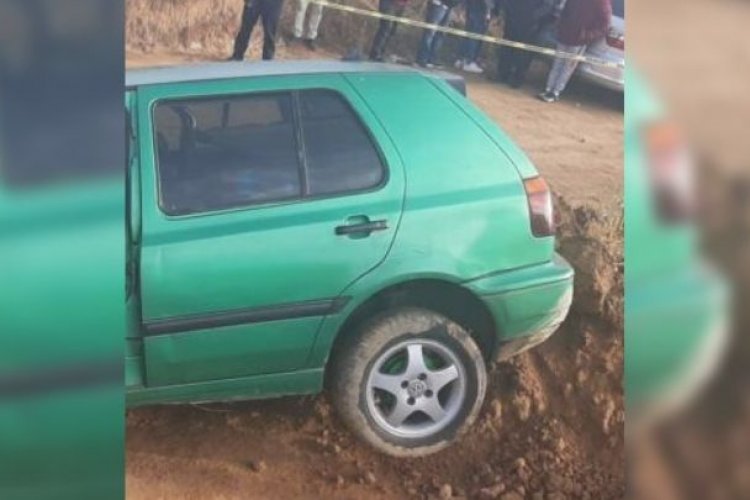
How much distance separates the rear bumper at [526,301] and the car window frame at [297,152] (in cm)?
52

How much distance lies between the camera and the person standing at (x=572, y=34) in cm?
388

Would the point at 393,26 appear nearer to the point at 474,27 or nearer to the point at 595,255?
the point at 474,27

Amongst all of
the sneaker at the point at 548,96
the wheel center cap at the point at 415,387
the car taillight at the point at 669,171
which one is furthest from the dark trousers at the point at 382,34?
the wheel center cap at the point at 415,387

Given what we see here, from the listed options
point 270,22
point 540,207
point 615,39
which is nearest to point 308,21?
point 270,22

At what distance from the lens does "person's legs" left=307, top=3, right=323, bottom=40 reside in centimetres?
370

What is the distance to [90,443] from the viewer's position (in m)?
3.50

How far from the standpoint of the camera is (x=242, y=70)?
3.63 meters

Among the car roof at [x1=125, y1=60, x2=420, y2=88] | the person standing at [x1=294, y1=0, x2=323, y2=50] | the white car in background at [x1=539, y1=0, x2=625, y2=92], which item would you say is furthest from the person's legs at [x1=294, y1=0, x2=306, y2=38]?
the white car in background at [x1=539, y1=0, x2=625, y2=92]

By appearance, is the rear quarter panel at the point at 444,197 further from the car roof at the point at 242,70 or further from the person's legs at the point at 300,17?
the person's legs at the point at 300,17

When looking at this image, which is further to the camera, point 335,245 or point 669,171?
point 669,171

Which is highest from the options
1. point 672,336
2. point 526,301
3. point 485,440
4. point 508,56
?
point 508,56

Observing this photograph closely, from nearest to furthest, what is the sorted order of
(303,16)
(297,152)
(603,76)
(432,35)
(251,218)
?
(251,218) < (297,152) < (303,16) < (432,35) < (603,76)

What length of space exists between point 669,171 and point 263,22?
1.60 meters

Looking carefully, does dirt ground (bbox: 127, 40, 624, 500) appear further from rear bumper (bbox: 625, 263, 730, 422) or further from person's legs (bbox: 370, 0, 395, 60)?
person's legs (bbox: 370, 0, 395, 60)
